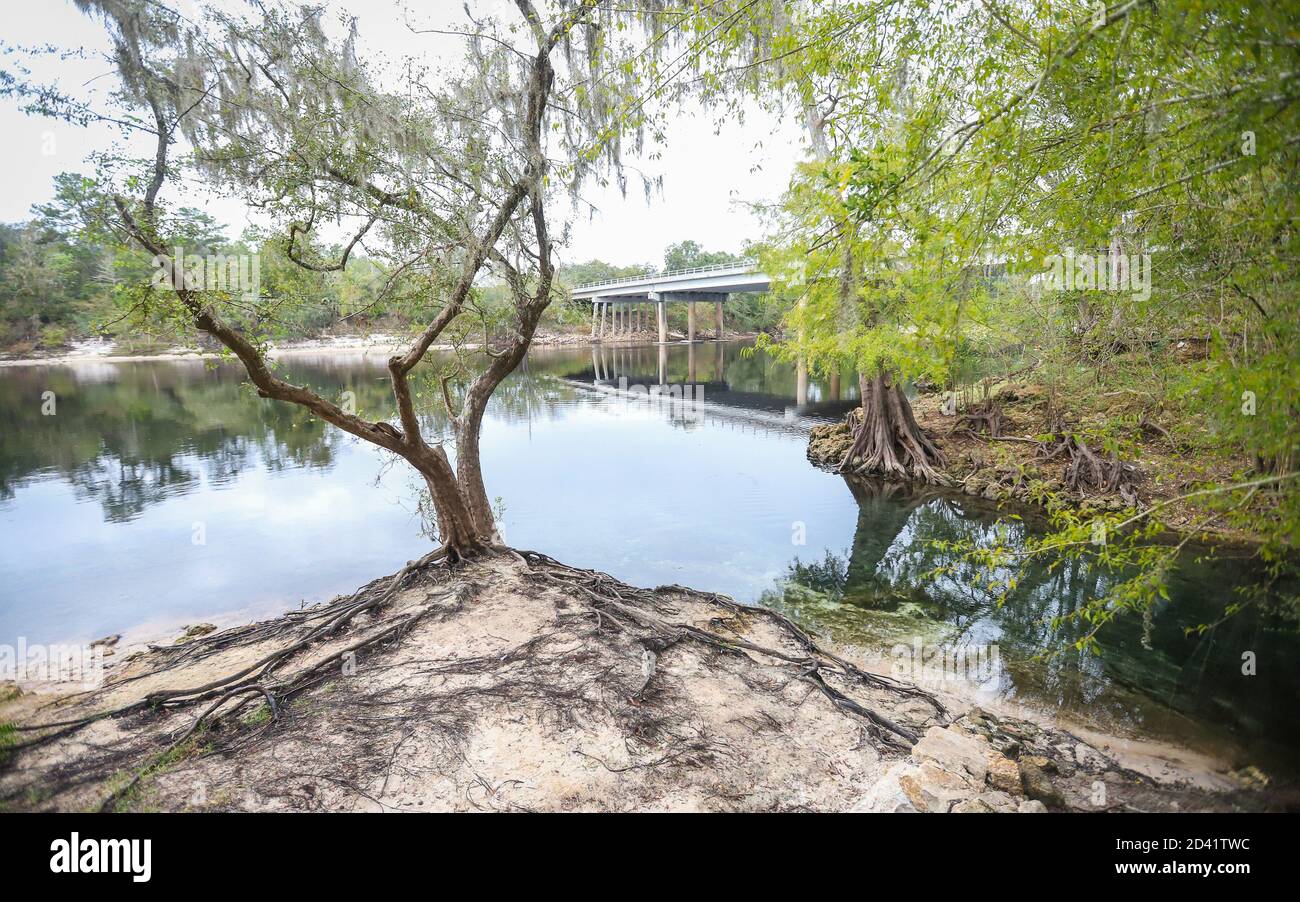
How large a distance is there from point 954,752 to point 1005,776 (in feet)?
1.30

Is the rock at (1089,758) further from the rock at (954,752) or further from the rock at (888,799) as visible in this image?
the rock at (888,799)

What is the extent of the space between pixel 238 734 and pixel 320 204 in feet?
19.0

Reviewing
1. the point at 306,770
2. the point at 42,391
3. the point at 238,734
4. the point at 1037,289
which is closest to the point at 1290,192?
the point at 306,770

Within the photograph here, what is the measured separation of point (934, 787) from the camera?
4219mm

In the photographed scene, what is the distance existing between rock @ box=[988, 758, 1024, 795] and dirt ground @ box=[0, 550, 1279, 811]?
18mm

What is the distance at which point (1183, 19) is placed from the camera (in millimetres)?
2703

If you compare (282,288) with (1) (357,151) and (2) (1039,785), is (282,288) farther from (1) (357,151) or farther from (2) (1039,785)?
(2) (1039,785)

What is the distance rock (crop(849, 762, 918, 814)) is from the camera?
3879 mm

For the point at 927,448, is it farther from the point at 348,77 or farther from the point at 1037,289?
the point at 348,77

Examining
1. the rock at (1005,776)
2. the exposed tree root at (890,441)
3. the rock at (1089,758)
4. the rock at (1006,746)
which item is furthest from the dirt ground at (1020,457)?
the rock at (1005,776)

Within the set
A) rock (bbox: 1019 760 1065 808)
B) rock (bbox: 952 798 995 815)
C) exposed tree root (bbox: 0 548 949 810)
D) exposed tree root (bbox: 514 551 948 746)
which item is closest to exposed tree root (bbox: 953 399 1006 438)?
exposed tree root (bbox: 514 551 948 746)

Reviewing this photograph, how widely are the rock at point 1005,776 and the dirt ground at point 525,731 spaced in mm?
18

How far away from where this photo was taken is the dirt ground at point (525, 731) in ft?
14.1

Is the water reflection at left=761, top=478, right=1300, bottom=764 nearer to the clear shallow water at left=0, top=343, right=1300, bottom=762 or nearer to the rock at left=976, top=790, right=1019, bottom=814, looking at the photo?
the clear shallow water at left=0, top=343, right=1300, bottom=762
